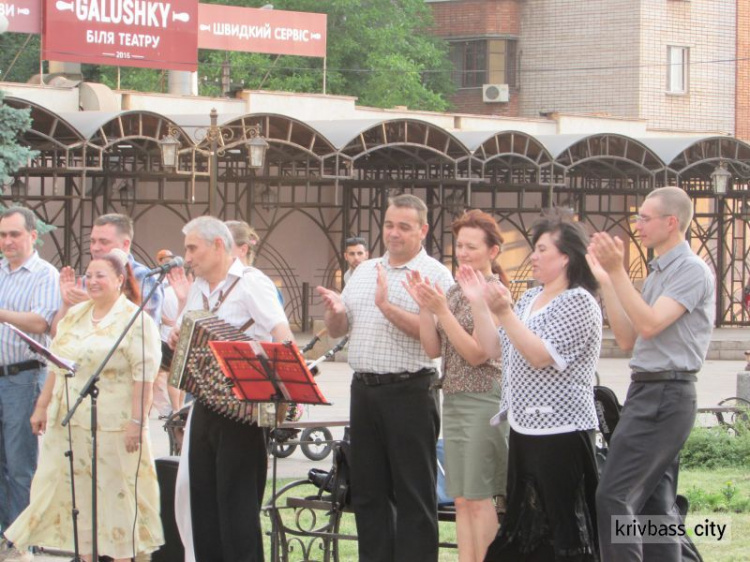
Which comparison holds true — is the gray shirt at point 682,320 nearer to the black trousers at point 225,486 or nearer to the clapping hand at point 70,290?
the black trousers at point 225,486

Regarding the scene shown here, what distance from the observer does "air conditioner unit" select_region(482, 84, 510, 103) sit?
46.4 m

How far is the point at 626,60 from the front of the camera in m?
45.7

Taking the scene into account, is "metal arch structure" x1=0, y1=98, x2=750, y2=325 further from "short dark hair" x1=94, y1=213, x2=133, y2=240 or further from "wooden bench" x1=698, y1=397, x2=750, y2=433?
"short dark hair" x1=94, y1=213, x2=133, y2=240

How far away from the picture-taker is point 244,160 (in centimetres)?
2936

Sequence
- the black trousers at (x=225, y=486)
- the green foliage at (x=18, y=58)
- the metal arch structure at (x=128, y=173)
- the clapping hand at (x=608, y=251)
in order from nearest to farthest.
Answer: the clapping hand at (x=608, y=251) < the black trousers at (x=225, y=486) < the metal arch structure at (x=128, y=173) < the green foliage at (x=18, y=58)

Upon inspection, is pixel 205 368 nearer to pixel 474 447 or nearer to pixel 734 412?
pixel 474 447

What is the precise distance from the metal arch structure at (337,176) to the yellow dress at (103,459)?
15832 mm

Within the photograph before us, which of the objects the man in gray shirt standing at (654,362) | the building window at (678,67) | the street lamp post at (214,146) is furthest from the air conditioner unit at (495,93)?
the man in gray shirt standing at (654,362)


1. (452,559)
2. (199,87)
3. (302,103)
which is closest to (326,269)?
(302,103)

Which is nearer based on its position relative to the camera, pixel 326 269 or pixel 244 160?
pixel 244 160

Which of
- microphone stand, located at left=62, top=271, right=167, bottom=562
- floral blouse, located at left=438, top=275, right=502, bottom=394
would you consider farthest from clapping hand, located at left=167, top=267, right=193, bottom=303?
floral blouse, located at left=438, top=275, right=502, bottom=394

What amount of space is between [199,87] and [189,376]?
132ft

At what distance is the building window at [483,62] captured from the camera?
48.6 metres

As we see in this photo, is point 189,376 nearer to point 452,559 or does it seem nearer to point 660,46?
point 452,559
